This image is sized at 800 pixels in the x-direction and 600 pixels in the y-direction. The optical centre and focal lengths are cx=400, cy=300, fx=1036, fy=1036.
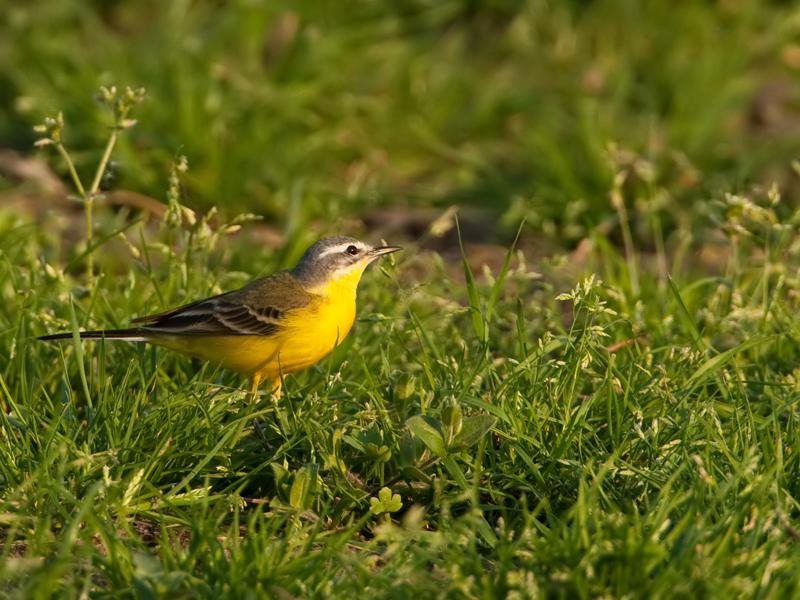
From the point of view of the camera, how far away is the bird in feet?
16.5

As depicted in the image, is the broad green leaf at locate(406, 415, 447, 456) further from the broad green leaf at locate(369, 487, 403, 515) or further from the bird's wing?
the bird's wing

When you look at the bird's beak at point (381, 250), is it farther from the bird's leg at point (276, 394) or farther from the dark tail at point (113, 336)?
the dark tail at point (113, 336)

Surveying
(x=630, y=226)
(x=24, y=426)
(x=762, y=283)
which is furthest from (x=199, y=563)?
(x=630, y=226)

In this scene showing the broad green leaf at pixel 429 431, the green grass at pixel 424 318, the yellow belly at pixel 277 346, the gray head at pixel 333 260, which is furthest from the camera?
the gray head at pixel 333 260

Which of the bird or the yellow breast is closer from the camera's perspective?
the bird

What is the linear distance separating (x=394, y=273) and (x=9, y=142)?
5.27m

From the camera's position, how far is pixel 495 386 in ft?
15.6

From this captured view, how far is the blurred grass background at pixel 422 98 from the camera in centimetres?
807

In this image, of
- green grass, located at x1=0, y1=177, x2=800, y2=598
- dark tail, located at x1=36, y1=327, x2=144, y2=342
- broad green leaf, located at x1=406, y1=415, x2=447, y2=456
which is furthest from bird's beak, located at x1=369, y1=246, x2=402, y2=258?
broad green leaf, located at x1=406, y1=415, x2=447, y2=456

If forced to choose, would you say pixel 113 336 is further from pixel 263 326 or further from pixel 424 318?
pixel 424 318

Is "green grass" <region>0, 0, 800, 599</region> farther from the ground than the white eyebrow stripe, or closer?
closer

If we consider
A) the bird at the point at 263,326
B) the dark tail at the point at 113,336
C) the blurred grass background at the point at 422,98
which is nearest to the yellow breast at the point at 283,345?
the bird at the point at 263,326

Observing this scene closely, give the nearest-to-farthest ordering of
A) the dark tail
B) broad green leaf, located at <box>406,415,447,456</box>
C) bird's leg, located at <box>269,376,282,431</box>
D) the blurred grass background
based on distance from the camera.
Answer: broad green leaf, located at <box>406,415,447,456</box> → bird's leg, located at <box>269,376,282,431</box> → the dark tail → the blurred grass background

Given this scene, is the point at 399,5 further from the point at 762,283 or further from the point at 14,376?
the point at 14,376
